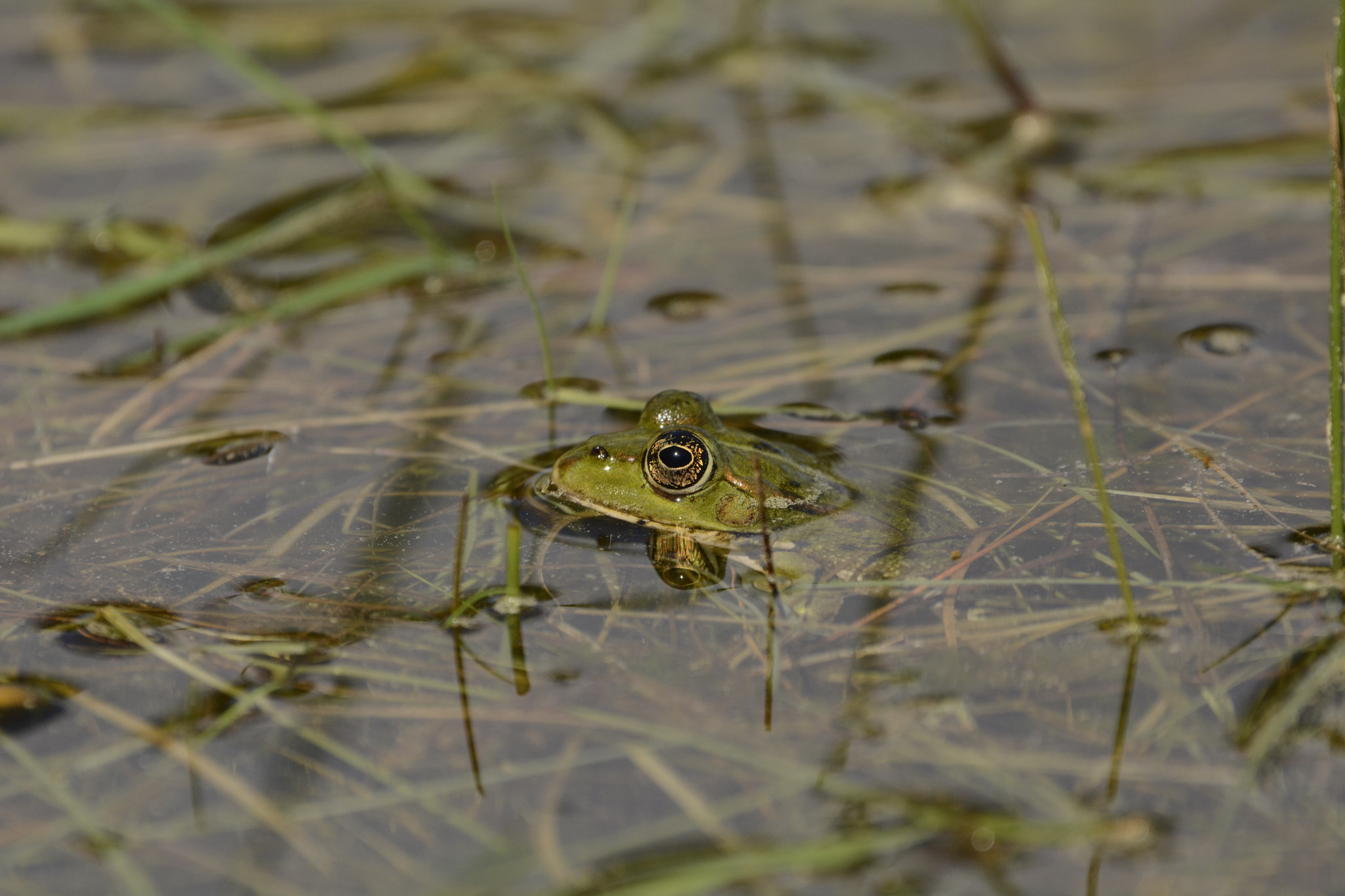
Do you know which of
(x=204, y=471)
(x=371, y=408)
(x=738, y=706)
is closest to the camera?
(x=738, y=706)

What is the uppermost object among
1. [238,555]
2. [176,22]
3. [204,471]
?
[176,22]

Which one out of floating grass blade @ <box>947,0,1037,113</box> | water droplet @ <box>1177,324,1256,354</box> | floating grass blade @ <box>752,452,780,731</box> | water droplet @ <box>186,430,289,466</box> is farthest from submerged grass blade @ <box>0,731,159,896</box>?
floating grass blade @ <box>947,0,1037,113</box>

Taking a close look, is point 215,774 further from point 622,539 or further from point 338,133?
point 338,133

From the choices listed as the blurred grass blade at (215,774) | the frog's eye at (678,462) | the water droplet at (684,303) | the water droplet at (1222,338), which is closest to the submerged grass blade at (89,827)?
the blurred grass blade at (215,774)

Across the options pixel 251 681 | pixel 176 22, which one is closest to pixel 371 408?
pixel 251 681

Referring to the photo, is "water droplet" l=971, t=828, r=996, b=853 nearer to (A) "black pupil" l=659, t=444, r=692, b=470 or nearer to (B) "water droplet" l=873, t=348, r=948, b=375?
(A) "black pupil" l=659, t=444, r=692, b=470

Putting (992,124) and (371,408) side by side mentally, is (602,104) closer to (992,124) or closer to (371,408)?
(992,124)
